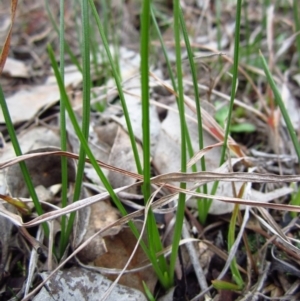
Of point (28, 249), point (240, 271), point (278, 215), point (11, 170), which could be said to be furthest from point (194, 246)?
point (11, 170)

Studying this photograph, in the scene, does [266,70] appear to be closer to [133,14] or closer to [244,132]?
[244,132]

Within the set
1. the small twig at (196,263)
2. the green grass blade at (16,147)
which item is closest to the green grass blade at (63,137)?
the green grass blade at (16,147)

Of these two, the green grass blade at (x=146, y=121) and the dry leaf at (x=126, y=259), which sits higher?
the green grass blade at (x=146, y=121)

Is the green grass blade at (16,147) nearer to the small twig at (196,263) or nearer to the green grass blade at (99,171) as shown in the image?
the green grass blade at (99,171)

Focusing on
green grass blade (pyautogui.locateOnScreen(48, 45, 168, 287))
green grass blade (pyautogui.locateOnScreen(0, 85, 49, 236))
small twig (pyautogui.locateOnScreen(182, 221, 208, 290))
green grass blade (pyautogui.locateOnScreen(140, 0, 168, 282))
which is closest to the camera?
green grass blade (pyautogui.locateOnScreen(140, 0, 168, 282))

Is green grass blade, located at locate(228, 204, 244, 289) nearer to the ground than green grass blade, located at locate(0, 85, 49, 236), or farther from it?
nearer to the ground

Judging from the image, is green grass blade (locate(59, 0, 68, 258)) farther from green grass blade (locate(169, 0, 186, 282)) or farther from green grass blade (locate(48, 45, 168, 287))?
green grass blade (locate(169, 0, 186, 282))

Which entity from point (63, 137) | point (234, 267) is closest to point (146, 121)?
point (63, 137)

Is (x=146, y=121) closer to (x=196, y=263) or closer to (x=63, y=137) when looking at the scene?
(x=63, y=137)

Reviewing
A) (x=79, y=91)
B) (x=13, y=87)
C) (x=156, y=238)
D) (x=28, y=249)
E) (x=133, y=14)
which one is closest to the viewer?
(x=156, y=238)

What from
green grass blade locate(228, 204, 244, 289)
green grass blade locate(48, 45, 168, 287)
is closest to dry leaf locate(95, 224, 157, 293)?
green grass blade locate(48, 45, 168, 287)

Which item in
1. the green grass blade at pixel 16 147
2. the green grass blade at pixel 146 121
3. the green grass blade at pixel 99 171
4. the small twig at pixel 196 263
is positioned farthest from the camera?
the small twig at pixel 196 263
